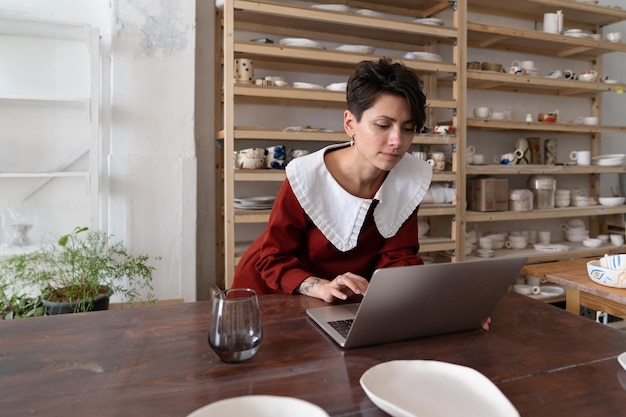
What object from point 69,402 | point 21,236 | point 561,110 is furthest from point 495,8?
point 69,402

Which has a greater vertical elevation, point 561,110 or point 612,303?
point 561,110

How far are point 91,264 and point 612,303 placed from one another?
210cm

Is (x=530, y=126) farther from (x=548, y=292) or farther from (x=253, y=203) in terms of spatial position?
(x=253, y=203)

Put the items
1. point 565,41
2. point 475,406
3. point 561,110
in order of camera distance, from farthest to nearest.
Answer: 1. point 561,110
2. point 565,41
3. point 475,406

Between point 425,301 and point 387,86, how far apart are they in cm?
69

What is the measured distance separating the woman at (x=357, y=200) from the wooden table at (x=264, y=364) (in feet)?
1.33

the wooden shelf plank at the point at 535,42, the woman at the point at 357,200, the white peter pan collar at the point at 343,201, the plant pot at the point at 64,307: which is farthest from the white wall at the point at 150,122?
the wooden shelf plank at the point at 535,42

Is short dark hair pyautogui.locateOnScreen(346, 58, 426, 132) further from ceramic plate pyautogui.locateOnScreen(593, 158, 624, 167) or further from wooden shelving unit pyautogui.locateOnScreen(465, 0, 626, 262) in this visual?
ceramic plate pyautogui.locateOnScreen(593, 158, 624, 167)

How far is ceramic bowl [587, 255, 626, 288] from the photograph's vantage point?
1.57 m

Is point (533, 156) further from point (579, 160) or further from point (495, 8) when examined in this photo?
point (495, 8)

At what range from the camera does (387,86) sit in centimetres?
128

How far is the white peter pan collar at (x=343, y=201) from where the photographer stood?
1.40m

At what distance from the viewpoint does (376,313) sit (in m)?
0.78

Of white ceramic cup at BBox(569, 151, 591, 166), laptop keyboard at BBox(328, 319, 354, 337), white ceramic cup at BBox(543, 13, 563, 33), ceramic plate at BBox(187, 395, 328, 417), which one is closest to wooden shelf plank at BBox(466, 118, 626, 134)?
white ceramic cup at BBox(569, 151, 591, 166)
